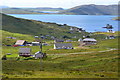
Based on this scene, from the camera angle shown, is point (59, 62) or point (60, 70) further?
point (59, 62)

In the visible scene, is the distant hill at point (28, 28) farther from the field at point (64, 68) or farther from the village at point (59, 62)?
the field at point (64, 68)

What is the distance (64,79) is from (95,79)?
4.57 meters

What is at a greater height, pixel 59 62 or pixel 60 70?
pixel 60 70

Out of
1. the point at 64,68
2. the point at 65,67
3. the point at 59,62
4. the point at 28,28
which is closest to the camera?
the point at 64,68

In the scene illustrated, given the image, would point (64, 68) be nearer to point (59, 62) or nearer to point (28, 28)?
point (59, 62)

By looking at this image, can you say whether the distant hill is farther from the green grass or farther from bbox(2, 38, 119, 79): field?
the green grass

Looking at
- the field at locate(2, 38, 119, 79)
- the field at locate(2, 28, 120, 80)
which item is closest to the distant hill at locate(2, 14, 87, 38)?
the field at locate(2, 28, 120, 80)

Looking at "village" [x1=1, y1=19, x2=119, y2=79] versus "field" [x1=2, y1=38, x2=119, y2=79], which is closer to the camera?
"field" [x1=2, y1=38, x2=119, y2=79]

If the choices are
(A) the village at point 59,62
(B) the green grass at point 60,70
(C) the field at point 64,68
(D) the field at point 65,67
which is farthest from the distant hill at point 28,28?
(B) the green grass at point 60,70

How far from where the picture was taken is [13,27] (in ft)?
575

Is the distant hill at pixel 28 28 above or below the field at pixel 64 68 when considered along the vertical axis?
above

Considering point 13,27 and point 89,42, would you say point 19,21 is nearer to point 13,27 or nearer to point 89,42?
point 13,27

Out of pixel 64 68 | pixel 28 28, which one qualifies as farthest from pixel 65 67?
pixel 28 28

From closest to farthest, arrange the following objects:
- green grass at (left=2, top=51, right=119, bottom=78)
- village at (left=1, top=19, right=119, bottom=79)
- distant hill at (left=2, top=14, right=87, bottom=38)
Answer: green grass at (left=2, top=51, right=119, bottom=78), village at (left=1, top=19, right=119, bottom=79), distant hill at (left=2, top=14, right=87, bottom=38)
